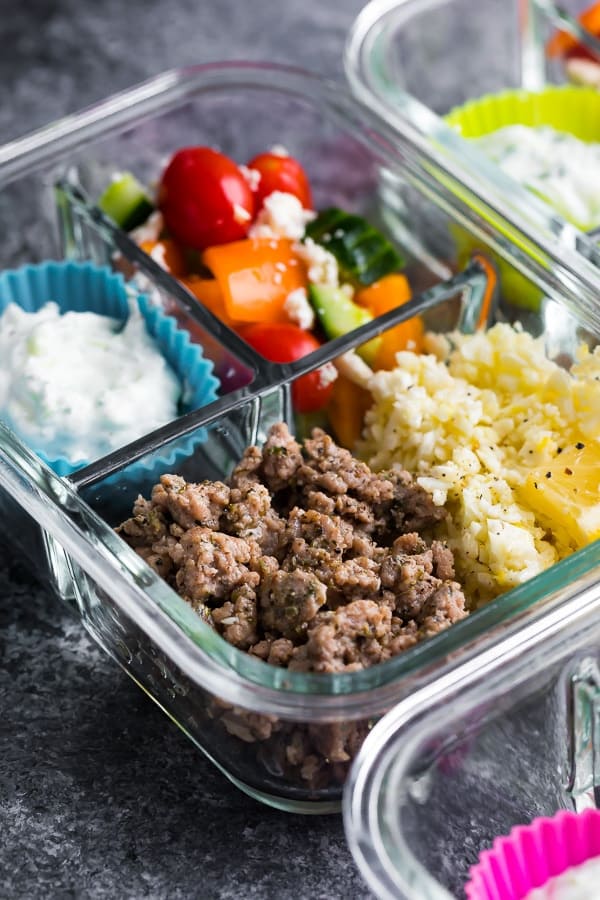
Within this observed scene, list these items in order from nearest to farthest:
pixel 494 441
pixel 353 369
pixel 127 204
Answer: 1. pixel 494 441
2. pixel 353 369
3. pixel 127 204

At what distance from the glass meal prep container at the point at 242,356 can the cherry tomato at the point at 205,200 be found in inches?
5.6

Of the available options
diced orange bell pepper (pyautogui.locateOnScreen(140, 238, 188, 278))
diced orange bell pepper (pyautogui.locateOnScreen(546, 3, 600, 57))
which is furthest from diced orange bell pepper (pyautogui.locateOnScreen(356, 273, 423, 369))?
→ diced orange bell pepper (pyautogui.locateOnScreen(546, 3, 600, 57))

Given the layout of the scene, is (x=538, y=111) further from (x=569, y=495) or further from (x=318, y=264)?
(x=569, y=495)

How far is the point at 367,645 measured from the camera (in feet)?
6.46

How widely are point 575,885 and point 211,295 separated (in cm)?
135

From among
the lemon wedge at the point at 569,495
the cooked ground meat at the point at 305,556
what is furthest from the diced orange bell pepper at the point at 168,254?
the lemon wedge at the point at 569,495

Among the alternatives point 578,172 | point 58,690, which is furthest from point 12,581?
point 578,172

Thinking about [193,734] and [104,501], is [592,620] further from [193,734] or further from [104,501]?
[104,501]

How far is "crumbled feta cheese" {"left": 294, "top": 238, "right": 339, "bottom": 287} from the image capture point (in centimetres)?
271

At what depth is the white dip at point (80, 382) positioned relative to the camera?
2.44 metres

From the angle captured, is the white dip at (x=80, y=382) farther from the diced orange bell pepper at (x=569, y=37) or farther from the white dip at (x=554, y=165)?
the diced orange bell pepper at (x=569, y=37)

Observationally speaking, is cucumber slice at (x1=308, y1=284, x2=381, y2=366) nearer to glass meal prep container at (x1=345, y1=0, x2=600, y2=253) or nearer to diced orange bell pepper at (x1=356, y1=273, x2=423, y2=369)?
diced orange bell pepper at (x1=356, y1=273, x2=423, y2=369)

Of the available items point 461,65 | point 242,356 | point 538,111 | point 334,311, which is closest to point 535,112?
point 538,111

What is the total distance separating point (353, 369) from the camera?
249 cm
